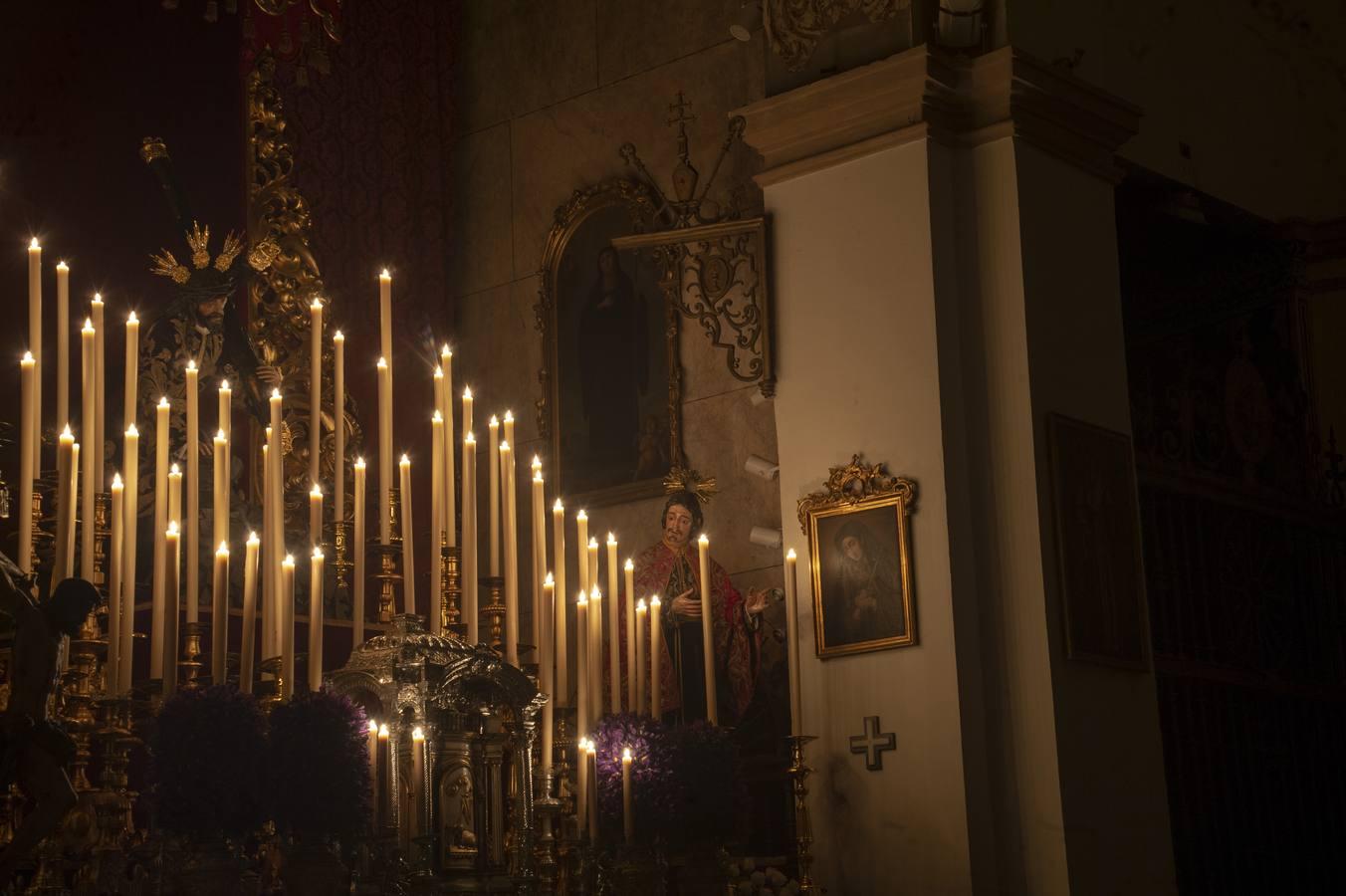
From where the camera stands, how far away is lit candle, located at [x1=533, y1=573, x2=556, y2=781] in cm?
607

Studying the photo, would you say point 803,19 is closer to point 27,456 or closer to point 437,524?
point 437,524

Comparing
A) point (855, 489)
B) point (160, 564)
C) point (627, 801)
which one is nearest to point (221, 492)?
point (160, 564)

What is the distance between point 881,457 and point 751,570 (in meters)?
1.85

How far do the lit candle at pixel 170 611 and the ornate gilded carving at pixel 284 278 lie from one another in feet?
13.1

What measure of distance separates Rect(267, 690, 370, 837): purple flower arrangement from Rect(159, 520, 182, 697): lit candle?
0.28m

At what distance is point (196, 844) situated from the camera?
4793 millimetres

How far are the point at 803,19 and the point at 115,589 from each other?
3.70 m

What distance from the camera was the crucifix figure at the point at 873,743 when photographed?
22.2 ft

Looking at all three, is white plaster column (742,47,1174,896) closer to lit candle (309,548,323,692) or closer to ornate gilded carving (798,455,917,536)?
ornate gilded carving (798,455,917,536)

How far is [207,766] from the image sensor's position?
4.79 meters

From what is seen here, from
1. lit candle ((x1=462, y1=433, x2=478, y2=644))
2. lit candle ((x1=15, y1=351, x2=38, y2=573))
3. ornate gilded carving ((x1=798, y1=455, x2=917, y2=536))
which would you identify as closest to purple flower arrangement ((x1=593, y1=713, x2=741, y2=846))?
lit candle ((x1=462, y1=433, x2=478, y2=644))

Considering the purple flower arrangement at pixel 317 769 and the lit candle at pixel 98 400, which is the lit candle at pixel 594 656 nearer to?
the purple flower arrangement at pixel 317 769

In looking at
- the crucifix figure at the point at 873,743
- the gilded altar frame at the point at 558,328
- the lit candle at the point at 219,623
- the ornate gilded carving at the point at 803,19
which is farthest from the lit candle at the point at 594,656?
the gilded altar frame at the point at 558,328

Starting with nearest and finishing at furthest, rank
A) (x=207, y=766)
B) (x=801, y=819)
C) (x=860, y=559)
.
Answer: (x=207, y=766) → (x=801, y=819) → (x=860, y=559)
